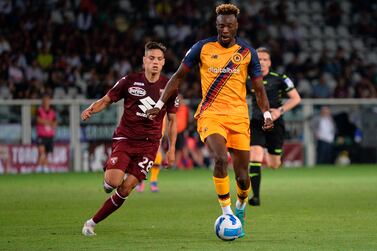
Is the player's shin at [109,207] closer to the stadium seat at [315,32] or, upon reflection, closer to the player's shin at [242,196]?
the player's shin at [242,196]

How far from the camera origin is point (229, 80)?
1077 cm

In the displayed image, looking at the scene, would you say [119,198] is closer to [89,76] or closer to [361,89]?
[89,76]

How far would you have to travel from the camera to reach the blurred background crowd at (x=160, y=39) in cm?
2766

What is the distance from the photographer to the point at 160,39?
30.7 m

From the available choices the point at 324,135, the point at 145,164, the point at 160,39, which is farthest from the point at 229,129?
the point at 160,39

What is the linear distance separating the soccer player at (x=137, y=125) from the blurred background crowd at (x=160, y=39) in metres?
15.3

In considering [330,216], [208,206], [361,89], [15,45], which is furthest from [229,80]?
[361,89]

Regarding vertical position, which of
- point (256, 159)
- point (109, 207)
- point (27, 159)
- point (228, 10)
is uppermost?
point (228, 10)

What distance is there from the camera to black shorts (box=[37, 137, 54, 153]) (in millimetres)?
26159

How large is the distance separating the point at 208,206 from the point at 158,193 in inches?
131

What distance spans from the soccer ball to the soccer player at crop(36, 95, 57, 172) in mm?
16274

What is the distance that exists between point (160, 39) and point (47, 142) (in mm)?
6287

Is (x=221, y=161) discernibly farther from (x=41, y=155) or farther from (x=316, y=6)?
(x=316, y=6)

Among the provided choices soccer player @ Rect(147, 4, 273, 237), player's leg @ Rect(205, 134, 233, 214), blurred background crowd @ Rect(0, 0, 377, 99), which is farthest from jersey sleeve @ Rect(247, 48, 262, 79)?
blurred background crowd @ Rect(0, 0, 377, 99)
